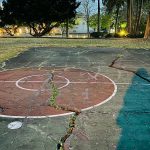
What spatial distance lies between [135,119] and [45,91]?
297cm

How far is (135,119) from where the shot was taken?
225 inches

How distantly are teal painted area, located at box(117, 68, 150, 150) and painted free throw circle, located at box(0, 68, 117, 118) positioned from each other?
620 mm

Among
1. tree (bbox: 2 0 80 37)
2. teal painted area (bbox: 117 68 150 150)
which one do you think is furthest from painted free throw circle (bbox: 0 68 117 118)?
tree (bbox: 2 0 80 37)

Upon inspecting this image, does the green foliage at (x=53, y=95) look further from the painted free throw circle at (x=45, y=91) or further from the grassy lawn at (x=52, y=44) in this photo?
the grassy lawn at (x=52, y=44)

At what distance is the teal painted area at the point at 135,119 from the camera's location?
4656 millimetres

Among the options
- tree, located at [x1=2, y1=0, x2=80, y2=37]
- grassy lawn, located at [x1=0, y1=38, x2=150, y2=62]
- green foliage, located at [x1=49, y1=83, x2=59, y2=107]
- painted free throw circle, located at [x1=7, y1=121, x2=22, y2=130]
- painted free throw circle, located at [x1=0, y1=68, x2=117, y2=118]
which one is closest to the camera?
painted free throw circle, located at [x1=7, y1=121, x2=22, y2=130]

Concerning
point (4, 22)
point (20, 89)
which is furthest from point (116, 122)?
point (4, 22)

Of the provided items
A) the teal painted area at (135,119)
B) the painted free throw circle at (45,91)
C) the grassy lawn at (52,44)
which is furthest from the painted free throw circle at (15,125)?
the grassy lawn at (52,44)

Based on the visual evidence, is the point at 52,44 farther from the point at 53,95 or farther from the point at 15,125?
the point at 15,125

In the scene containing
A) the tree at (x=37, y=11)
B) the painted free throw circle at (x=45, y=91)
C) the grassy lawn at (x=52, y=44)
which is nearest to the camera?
the painted free throw circle at (x=45, y=91)

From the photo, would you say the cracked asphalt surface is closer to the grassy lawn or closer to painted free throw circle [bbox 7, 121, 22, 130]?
painted free throw circle [bbox 7, 121, 22, 130]

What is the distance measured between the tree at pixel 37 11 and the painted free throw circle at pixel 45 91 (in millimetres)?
29653

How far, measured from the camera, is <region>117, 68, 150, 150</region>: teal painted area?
4.66 m

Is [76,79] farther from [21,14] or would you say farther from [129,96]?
[21,14]
